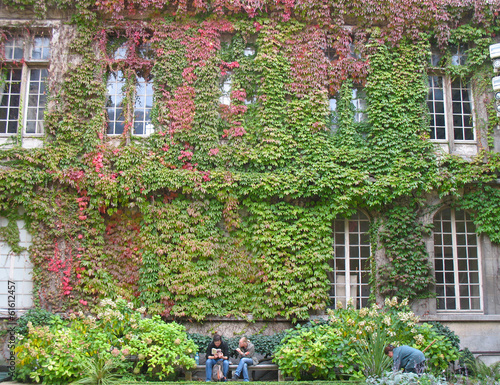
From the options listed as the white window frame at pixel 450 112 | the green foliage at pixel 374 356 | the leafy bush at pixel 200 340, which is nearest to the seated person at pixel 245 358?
the leafy bush at pixel 200 340

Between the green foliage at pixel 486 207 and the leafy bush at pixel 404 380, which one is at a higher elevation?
the green foliage at pixel 486 207

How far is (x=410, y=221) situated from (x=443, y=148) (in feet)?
7.04

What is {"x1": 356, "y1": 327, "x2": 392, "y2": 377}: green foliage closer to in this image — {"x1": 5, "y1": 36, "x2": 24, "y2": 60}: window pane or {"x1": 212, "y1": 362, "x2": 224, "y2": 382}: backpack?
{"x1": 212, "y1": 362, "x2": 224, "y2": 382}: backpack

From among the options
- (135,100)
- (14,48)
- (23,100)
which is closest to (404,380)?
(135,100)

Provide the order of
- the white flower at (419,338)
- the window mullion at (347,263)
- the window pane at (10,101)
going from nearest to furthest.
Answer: the white flower at (419,338) → the window mullion at (347,263) → the window pane at (10,101)

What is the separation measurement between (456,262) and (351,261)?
2.60 metres

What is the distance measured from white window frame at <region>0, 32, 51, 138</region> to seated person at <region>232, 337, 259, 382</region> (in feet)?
22.8

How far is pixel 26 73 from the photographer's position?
38.6 ft

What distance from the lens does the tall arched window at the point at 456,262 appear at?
1136 centimetres

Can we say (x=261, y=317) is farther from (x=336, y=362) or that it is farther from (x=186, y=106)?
(x=186, y=106)

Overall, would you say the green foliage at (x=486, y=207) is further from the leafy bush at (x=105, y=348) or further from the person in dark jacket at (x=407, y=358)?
the leafy bush at (x=105, y=348)

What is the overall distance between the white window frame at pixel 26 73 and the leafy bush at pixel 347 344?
786 cm

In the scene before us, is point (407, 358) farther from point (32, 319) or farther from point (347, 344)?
point (32, 319)

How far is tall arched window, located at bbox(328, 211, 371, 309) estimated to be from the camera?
444 inches
